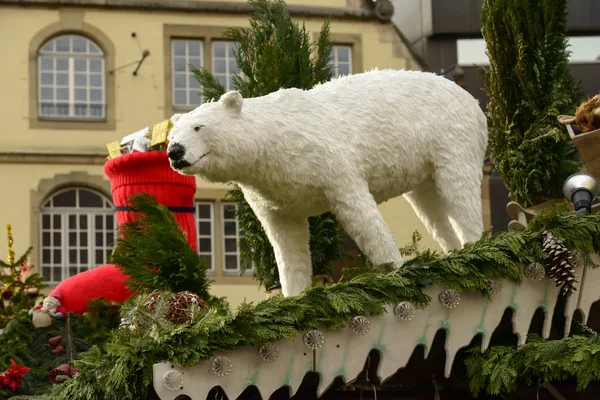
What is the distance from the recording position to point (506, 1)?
9.90 meters

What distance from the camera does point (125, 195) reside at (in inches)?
371

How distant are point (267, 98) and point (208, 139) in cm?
57

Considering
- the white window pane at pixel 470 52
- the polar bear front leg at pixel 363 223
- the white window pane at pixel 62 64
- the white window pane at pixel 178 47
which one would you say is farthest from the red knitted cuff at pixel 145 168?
the white window pane at pixel 470 52

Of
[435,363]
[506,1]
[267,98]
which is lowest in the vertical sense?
[435,363]

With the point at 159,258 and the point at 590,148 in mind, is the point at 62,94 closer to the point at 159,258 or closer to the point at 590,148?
the point at 159,258

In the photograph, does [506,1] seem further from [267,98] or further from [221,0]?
[221,0]

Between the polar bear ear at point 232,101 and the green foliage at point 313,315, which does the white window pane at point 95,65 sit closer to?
the polar bear ear at point 232,101

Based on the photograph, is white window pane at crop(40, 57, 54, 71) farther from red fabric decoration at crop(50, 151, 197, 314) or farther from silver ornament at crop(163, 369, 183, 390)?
silver ornament at crop(163, 369, 183, 390)

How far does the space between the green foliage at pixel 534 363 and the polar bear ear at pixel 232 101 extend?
1.69 metres

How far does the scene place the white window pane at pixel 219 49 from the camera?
882 inches

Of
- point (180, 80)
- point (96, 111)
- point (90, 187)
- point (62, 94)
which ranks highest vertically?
point (180, 80)

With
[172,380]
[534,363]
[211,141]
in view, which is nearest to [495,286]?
[534,363]

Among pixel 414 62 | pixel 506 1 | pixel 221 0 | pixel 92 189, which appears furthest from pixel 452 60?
pixel 506 1

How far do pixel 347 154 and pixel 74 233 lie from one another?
15.2 m
